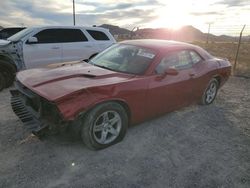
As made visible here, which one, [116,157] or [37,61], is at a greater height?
[37,61]

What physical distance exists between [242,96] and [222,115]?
194cm

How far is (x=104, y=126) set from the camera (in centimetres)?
369

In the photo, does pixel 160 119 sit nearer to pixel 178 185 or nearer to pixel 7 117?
pixel 178 185

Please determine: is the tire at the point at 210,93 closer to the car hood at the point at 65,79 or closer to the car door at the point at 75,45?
the car hood at the point at 65,79

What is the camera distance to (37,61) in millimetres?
7266

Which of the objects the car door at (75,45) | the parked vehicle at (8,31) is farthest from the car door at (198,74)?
the parked vehicle at (8,31)

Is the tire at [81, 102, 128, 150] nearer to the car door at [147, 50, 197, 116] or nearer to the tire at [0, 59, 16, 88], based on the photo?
the car door at [147, 50, 197, 116]

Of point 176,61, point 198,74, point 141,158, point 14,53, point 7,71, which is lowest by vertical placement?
point 141,158

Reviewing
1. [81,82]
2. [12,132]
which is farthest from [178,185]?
[12,132]

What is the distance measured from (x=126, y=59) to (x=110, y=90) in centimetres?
118

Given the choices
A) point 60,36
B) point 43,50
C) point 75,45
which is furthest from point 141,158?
point 60,36

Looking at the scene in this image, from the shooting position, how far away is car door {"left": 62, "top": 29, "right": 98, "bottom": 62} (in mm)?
7790

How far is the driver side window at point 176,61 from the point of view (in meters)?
4.38

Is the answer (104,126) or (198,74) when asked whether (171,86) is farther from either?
(104,126)
